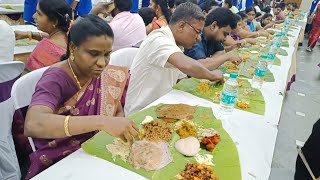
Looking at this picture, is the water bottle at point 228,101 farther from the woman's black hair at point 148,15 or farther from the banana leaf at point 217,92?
the woman's black hair at point 148,15

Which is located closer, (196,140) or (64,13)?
(196,140)

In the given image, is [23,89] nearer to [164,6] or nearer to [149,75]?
[149,75]

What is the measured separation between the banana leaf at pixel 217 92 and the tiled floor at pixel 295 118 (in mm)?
835

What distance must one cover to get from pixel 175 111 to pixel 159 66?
1.42 ft

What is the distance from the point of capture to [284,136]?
3.03 metres

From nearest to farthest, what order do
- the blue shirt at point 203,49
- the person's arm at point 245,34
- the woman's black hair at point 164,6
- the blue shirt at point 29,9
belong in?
the blue shirt at point 203,49 < the woman's black hair at point 164,6 < the blue shirt at point 29,9 < the person's arm at point 245,34

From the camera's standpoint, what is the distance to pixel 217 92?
1.81m

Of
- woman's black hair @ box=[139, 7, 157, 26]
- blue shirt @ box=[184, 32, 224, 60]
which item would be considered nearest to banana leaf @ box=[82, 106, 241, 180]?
blue shirt @ box=[184, 32, 224, 60]

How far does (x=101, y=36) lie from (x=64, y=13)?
86cm

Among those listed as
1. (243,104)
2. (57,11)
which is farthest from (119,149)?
(57,11)

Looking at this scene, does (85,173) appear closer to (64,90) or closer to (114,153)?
(114,153)

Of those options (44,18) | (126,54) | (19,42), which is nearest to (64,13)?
(44,18)

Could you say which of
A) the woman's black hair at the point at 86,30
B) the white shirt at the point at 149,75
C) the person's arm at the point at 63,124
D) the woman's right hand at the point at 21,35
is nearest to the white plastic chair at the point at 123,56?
the white shirt at the point at 149,75

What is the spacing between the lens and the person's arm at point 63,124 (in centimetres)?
99
